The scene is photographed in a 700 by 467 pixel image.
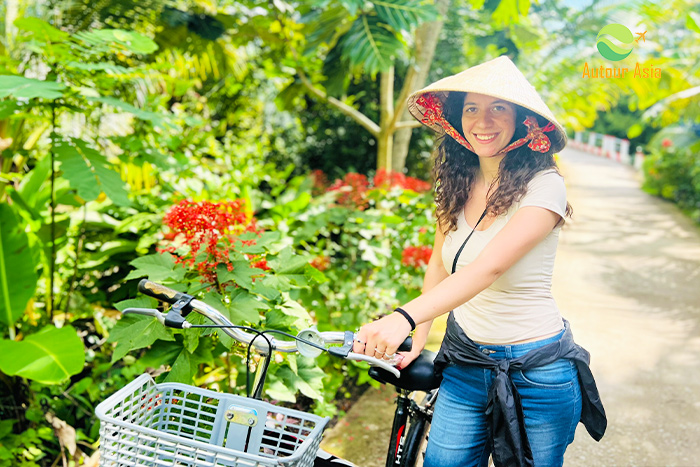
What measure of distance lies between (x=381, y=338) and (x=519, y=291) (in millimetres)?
533

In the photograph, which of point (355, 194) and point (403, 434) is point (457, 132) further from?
point (355, 194)

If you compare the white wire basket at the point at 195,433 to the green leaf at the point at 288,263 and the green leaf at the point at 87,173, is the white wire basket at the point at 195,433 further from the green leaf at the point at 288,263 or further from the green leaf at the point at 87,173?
the green leaf at the point at 87,173

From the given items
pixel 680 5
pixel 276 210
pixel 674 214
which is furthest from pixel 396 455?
pixel 674 214

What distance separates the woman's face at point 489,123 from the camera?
1.79m

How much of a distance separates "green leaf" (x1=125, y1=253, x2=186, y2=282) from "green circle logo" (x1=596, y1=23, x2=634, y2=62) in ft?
10.6

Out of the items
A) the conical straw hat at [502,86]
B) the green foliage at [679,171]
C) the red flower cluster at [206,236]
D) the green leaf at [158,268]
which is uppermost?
the conical straw hat at [502,86]

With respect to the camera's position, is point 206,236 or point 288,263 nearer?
point 206,236

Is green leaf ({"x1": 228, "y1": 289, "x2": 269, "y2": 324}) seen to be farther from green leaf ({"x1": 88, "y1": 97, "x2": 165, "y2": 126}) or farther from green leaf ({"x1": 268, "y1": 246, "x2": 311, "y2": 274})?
green leaf ({"x1": 88, "y1": 97, "x2": 165, "y2": 126})

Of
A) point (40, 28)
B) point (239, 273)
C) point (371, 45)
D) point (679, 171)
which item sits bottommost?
point (679, 171)

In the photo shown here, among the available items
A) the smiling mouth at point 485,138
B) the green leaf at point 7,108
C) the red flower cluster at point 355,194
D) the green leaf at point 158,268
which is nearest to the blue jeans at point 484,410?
the smiling mouth at point 485,138

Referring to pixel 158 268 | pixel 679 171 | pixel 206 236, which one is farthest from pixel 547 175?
pixel 679 171

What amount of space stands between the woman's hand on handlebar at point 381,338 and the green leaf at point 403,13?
274 cm

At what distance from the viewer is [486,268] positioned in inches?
61.9

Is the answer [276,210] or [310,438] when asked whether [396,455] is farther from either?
[276,210]
